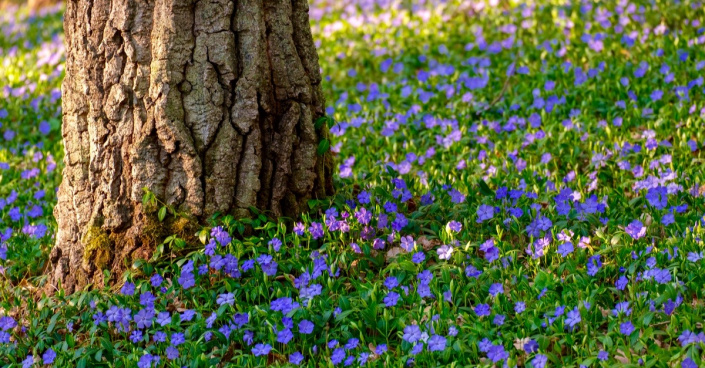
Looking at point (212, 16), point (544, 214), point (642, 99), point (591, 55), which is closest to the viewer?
point (212, 16)

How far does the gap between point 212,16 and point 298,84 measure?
0.46 m

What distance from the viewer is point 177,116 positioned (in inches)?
130

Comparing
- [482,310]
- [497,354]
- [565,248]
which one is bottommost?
[497,354]

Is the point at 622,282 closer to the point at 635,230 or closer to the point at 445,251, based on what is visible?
the point at 635,230

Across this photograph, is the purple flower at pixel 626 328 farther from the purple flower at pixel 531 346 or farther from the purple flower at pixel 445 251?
the purple flower at pixel 445 251

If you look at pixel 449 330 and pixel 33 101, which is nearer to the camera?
pixel 449 330

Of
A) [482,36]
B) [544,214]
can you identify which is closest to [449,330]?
[544,214]

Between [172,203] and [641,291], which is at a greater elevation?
[172,203]

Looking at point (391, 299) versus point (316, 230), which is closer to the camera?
point (391, 299)

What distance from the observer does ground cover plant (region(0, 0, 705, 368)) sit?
9.48ft

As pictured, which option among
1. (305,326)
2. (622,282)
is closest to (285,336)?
(305,326)

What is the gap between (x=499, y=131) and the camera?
16.4 feet

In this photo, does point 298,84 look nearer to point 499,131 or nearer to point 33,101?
point 499,131

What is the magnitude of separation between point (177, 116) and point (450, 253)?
1257mm
